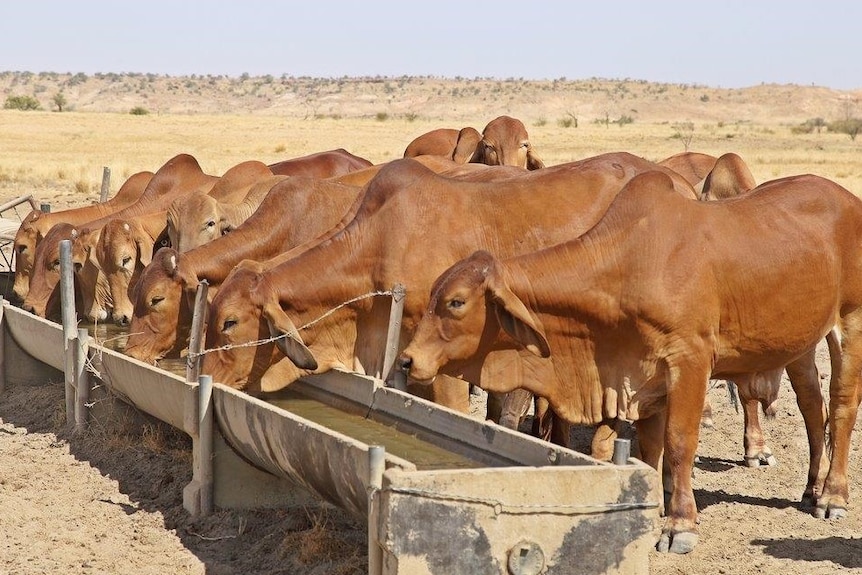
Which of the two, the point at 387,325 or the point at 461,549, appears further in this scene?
the point at 387,325

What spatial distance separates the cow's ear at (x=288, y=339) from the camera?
8.00 metres

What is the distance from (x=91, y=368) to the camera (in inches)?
371

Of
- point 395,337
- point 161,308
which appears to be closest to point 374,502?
point 395,337

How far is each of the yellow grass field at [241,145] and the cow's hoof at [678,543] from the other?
2014 cm

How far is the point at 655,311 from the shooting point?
7.19 meters

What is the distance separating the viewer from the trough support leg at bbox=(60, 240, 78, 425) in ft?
32.0

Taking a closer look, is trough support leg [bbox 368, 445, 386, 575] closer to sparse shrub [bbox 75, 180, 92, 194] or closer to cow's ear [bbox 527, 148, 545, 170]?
cow's ear [bbox 527, 148, 545, 170]

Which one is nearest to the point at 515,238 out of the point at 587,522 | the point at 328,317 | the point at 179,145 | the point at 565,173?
the point at 565,173

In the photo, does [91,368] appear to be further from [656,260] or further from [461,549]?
[461,549]

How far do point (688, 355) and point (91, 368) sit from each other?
4.36 meters

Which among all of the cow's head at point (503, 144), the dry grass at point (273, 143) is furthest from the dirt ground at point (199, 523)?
the dry grass at point (273, 143)

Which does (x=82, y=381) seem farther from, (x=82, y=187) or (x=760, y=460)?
(x=82, y=187)

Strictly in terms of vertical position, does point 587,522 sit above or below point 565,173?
below

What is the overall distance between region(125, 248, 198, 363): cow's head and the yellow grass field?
16.7m
